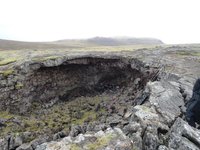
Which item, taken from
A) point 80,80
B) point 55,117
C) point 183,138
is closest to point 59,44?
point 80,80

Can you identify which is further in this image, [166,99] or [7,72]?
[7,72]

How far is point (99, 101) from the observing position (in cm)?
4281

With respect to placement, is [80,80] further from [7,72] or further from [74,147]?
[74,147]

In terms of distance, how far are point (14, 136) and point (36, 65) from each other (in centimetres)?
1372

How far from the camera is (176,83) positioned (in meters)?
30.9

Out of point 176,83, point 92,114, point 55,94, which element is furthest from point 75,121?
point 176,83

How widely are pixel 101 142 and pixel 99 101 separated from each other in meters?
24.2

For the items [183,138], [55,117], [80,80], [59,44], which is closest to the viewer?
[183,138]

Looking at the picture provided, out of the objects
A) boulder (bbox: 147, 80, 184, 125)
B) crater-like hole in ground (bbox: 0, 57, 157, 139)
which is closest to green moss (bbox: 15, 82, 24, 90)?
crater-like hole in ground (bbox: 0, 57, 157, 139)

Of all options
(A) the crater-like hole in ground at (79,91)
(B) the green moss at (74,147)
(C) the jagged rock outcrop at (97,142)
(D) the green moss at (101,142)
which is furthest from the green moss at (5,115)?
(D) the green moss at (101,142)

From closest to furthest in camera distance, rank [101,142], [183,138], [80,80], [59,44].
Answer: [183,138], [101,142], [80,80], [59,44]

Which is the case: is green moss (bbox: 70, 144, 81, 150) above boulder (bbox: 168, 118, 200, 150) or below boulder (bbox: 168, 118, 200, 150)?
below

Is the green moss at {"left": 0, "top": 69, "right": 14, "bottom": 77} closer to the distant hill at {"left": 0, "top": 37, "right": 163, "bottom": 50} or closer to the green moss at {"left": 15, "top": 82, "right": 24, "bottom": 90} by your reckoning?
the green moss at {"left": 15, "top": 82, "right": 24, "bottom": 90}

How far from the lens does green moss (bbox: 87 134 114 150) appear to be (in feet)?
59.4
